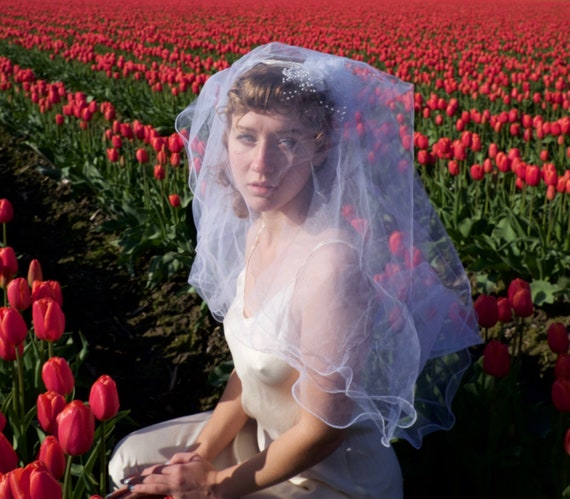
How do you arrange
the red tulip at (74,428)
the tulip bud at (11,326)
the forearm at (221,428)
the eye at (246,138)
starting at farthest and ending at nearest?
the forearm at (221,428)
the tulip bud at (11,326)
the eye at (246,138)
the red tulip at (74,428)

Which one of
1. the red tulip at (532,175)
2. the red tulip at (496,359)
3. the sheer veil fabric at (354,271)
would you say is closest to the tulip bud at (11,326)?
the sheer veil fabric at (354,271)

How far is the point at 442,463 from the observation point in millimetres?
2732

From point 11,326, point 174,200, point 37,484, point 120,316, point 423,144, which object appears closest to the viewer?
point 37,484

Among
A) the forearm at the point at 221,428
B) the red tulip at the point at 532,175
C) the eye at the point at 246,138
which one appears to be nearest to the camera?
the eye at the point at 246,138

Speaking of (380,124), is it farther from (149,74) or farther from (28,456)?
(149,74)

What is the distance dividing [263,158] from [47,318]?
90cm

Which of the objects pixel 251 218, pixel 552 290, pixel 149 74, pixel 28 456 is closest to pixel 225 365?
pixel 28 456

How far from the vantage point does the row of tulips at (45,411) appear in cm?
162

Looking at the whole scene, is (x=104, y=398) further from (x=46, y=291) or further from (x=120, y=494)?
(x=46, y=291)

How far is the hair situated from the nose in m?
0.09

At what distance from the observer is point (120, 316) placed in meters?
4.72

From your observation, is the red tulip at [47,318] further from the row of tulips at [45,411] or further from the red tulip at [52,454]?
the red tulip at [52,454]

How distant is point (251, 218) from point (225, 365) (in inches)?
61.3

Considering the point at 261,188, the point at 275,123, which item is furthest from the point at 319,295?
the point at 275,123
